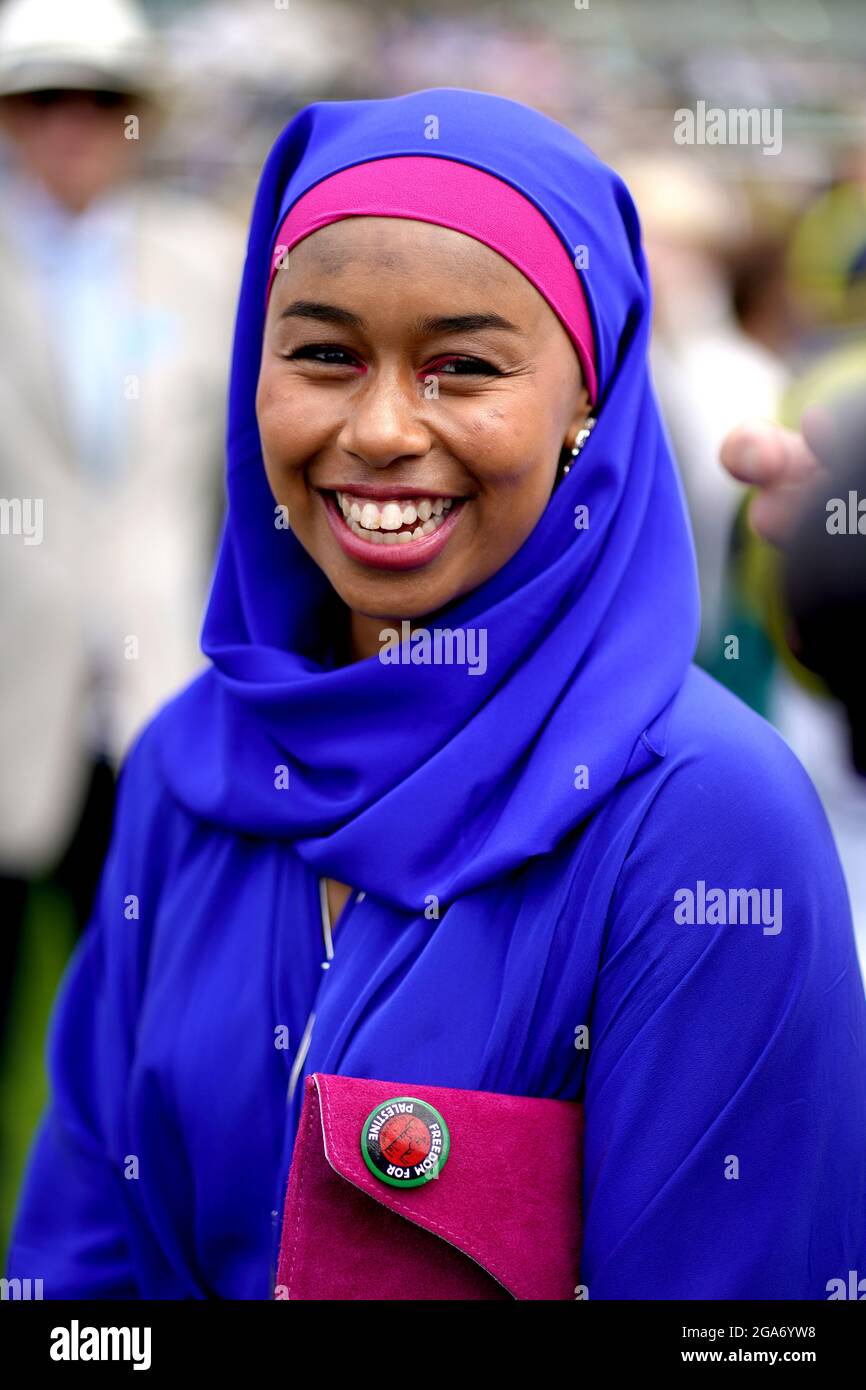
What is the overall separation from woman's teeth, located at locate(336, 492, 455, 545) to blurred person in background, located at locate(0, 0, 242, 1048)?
1.95 m

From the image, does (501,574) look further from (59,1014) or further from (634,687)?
(59,1014)

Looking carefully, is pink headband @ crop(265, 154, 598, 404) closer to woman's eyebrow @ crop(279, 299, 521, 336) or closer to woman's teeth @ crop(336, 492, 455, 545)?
woman's eyebrow @ crop(279, 299, 521, 336)

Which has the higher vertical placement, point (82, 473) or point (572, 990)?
point (82, 473)

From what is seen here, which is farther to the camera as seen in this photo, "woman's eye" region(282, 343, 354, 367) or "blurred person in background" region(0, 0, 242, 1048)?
"blurred person in background" region(0, 0, 242, 1048)

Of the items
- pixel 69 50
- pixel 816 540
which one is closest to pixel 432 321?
pixel 816 540

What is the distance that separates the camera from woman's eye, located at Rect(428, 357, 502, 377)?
5.77 ft

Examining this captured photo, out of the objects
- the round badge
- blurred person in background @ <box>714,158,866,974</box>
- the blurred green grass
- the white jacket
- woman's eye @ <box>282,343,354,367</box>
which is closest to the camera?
blurred person in background @ <box>714,158,866,974</box>

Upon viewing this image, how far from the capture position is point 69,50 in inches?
157

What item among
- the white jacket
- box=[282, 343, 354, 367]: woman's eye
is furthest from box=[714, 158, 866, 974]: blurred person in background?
the white jacket

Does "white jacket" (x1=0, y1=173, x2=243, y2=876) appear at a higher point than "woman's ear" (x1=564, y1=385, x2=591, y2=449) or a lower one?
higher

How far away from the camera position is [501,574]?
1878mm

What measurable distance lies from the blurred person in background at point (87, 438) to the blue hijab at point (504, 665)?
172 cm

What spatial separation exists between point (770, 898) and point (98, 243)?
2.86m

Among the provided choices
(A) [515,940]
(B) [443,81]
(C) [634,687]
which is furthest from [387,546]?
(B) [443,81]
